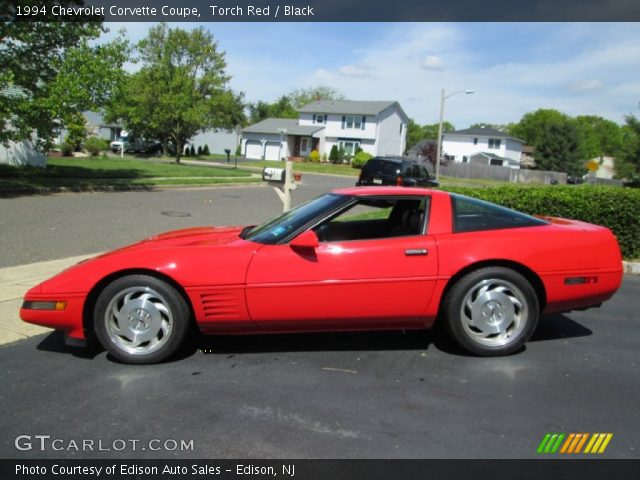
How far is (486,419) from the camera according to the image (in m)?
3.22

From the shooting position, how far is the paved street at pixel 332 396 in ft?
9.64

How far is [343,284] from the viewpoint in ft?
13.1

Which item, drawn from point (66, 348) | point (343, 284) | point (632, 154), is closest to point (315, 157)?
point (632, 154)

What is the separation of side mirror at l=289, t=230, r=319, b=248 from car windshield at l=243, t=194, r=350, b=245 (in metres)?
0.24

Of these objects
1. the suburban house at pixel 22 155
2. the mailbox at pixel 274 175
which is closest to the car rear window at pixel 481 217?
the mailbox at pixel 274 175

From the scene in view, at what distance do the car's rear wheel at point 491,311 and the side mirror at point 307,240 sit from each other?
114 cm

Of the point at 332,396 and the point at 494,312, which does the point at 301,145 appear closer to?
the point at 494,312

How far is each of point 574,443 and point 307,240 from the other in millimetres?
2095

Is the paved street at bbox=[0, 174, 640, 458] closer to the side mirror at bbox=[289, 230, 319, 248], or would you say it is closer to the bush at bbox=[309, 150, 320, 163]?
the side mirror at bbox=[289, 230, 319, 248]

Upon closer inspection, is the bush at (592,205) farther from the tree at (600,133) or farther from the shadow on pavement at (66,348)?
the tree at (600,133)

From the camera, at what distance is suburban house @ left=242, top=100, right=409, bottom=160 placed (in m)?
57.7

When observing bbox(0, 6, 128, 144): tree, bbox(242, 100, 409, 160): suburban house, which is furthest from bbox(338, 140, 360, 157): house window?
bbox(0, 6, 128, 144): tree

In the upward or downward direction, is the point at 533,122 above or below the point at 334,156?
above

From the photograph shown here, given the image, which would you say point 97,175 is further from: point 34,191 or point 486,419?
point 486,419
